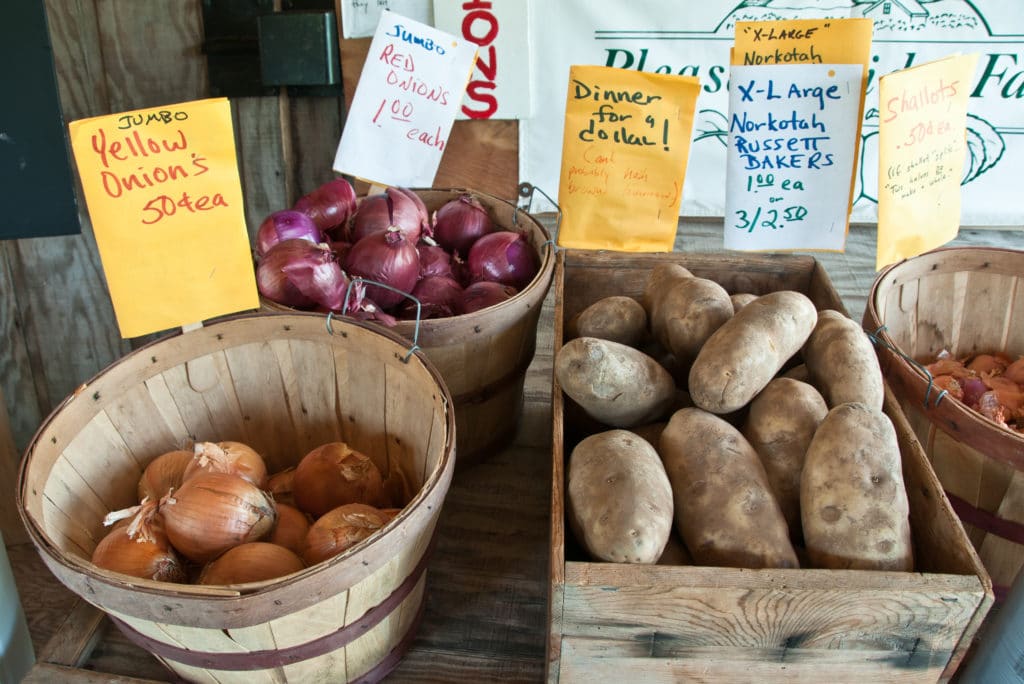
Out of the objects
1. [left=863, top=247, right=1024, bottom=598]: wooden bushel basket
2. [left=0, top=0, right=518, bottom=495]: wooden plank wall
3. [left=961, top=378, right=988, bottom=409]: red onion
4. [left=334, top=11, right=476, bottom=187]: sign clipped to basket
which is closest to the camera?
[left=863, top=247, right=1024, bottom=598]: wooden bushel basket

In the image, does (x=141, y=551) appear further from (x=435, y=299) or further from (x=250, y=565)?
(x=435, y=299)

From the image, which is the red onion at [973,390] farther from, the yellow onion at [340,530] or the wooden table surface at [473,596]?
the yellow onion at [340,530]

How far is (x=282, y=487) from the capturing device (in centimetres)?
100

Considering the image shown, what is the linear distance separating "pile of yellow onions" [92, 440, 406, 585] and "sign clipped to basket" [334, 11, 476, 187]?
682mm

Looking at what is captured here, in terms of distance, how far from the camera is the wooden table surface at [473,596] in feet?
2.79

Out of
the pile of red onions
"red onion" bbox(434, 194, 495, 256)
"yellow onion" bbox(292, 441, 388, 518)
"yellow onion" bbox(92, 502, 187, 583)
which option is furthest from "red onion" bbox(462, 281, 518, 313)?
"yellow onion" bbox(92, 502, 187, 583)

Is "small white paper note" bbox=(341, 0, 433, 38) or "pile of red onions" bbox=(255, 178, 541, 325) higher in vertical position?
"small white paper note" bbox=(341, 0, 433, 38)

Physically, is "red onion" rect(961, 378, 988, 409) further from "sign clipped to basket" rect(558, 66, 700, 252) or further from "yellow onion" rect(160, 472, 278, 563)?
"yellow onion" rect(160, 472, 278, 563)

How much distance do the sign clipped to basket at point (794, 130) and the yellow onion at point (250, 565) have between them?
2.57 ft

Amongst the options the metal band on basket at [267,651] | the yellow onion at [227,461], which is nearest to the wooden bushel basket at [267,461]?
the metal band on basket at [267,651]

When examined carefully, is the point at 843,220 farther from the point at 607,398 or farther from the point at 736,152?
the point at 607,398

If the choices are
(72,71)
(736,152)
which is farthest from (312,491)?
(72,71)

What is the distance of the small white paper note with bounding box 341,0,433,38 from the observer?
4.93 feet

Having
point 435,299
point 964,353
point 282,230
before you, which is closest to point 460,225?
point 435,299
